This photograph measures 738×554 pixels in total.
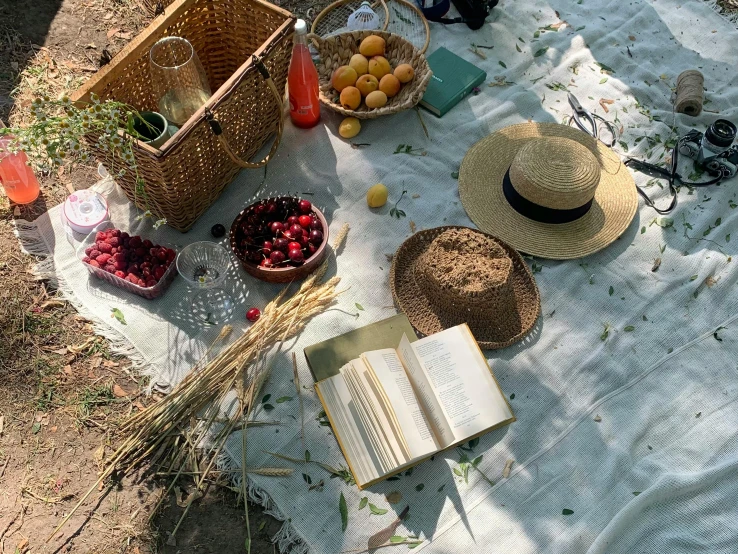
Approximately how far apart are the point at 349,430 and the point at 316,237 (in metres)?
0.88

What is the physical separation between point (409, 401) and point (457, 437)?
0.24 m

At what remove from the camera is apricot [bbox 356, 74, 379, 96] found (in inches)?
133

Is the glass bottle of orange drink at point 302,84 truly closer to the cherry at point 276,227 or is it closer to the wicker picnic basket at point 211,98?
the wicker picnic basket at point 211,98

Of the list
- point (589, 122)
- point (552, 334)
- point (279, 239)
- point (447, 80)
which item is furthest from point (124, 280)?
point (589, 122)

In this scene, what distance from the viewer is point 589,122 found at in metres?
3.50

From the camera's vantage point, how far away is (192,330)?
2762 mm

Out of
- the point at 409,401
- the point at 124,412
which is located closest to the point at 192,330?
the point at 124,412

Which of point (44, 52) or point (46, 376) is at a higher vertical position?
point (44, 52)

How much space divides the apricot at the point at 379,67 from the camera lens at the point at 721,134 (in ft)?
5.59

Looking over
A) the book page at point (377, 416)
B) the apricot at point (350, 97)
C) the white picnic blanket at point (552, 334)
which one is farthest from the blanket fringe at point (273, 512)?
the apricot at point (350, 97)

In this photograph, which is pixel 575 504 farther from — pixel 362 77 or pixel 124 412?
pixel 362 77

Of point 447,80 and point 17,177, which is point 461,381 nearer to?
point 447,80

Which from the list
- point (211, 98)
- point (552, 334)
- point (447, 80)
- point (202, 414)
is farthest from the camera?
point (447, 80)

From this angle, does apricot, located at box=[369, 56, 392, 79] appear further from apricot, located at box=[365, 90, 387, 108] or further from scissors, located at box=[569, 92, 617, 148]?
scissors, located at box=[569, 92, 617, 148]
